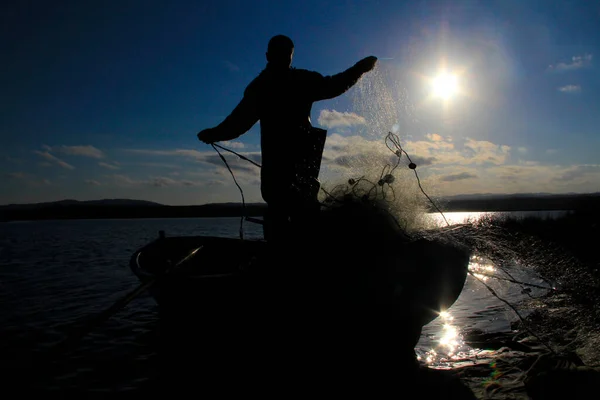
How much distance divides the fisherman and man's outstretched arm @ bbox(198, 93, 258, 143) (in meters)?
0.36

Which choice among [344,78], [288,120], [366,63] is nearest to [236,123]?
[288,120]

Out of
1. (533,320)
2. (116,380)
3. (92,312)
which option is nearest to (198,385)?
(116,380)

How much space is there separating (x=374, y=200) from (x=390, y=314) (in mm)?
1648

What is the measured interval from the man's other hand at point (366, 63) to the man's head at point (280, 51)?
103 cm

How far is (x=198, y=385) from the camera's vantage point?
4750 mm

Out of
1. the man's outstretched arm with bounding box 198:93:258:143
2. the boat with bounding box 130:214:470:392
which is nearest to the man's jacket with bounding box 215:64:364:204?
the man's outstretched arm with bounding box 198:93:258:143

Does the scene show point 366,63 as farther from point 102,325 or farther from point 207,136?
point 102,325

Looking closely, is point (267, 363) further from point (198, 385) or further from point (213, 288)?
point (213, 288)

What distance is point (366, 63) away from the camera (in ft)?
16.8

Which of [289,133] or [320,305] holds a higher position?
[289,133]

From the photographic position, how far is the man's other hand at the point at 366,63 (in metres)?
5.13

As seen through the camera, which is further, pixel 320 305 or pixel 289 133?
pixel 289 133

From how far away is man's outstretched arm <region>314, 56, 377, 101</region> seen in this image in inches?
202

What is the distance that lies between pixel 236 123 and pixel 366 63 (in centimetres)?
226
